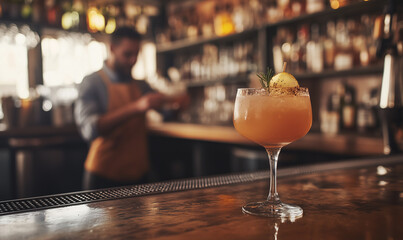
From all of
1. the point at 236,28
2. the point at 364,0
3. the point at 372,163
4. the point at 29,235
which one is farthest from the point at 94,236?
the point at 236,28

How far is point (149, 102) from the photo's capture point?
2523mm

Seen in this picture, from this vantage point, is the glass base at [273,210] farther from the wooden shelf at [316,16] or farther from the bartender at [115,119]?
the wooden shelf at [316,16]

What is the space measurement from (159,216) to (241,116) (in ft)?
0.97

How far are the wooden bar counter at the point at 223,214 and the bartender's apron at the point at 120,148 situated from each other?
1.62 meters

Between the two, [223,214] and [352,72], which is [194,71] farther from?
[223,214]

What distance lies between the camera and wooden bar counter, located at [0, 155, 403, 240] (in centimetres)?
60

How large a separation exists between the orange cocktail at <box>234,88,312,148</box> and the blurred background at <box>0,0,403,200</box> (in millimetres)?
1428

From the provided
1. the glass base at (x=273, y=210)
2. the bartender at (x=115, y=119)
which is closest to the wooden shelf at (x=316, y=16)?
the bartender at (x=115, y=119)

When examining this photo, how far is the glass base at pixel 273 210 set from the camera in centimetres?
71

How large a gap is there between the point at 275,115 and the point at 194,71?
4.05 meters

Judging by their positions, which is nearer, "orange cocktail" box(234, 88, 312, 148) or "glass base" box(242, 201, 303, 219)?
"glass base" box(242, 201, 303, 219)

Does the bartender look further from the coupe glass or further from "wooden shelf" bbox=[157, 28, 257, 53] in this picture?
the coupe glass

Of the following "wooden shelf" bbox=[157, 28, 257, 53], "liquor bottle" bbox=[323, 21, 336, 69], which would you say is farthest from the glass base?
"wooden shelf" bbox=[157, 28, 257, 53]

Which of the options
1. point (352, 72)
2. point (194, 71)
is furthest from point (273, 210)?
point (194, 71)
